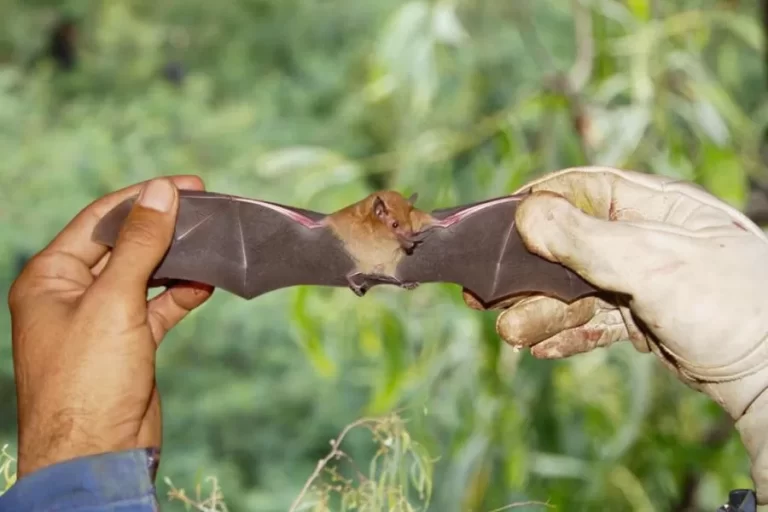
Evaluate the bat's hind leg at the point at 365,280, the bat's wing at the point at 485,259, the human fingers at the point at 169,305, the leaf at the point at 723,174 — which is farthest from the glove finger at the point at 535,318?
the leaf at the point at 723,174

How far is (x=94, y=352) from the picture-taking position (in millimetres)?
876

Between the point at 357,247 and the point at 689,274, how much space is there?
340mm

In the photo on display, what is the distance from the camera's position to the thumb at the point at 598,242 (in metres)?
0.91

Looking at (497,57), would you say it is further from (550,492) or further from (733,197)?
(550,492)

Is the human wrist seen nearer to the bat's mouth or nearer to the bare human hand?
the bare human hand

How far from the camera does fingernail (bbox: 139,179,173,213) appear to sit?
3.25 feet

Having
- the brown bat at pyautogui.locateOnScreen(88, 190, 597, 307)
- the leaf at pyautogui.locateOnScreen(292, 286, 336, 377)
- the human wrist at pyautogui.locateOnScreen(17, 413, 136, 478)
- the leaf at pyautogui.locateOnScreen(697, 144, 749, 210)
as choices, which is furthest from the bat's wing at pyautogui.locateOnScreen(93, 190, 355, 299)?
the leaf at pyautogui.locateOnScreen(697, 144, 749, 210)

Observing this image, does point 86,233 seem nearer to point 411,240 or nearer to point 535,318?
point 411,240

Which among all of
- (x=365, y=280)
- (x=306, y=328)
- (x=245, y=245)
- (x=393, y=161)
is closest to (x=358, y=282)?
(x=365, y=280)

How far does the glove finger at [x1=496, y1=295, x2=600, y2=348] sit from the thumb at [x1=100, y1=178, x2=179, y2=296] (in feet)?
1.27

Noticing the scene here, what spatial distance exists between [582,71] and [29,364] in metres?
1.35

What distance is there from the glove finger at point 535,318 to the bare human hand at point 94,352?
1.27 ft

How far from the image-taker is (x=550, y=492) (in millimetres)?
1746

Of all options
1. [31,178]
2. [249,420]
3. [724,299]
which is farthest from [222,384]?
[724,299]
